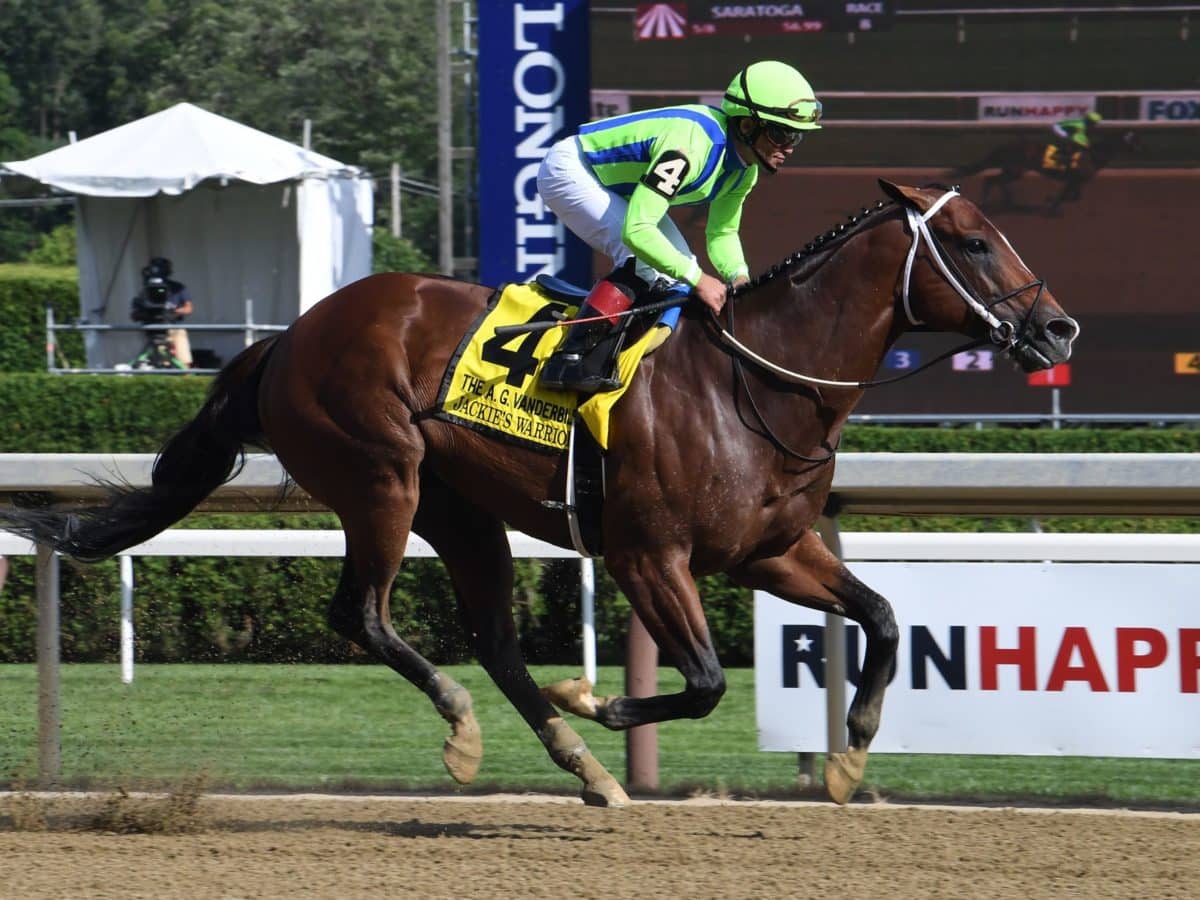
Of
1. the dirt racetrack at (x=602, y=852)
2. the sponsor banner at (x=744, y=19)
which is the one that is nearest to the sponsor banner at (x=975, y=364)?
the sponsor banner at (x=744, y=19)

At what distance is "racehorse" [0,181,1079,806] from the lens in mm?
4273

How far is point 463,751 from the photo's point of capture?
4.49m

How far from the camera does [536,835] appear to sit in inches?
176

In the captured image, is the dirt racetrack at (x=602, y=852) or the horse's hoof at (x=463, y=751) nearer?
the dirt racetrack at (x=602, y=852)

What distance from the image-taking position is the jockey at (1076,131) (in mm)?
10711

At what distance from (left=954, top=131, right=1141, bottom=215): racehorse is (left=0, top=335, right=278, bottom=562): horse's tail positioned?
6665mm

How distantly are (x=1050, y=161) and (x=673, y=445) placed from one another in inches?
279

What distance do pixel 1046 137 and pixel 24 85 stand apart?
24115mm

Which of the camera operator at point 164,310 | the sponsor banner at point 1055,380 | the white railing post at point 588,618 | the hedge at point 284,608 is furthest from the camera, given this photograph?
the camera operator at point 164,310

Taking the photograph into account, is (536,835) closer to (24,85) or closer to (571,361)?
(571,361)

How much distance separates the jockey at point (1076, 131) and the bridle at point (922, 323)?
22.1ft

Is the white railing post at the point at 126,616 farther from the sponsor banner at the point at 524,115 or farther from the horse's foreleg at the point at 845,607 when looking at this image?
the sponsor banner at the point at 524,115

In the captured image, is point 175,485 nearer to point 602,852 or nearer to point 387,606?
point 387,606

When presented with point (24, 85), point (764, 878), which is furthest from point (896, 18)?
point (24, 85)
